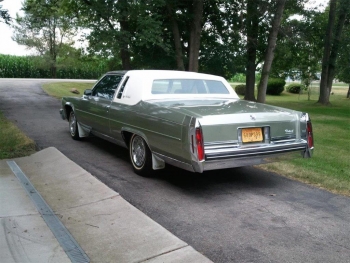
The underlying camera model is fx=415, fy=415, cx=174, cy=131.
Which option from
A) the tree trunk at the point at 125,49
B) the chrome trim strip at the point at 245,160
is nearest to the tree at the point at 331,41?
the tree trunk at the point at 125,49

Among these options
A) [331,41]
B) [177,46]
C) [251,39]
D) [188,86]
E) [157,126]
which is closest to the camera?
[157,126]

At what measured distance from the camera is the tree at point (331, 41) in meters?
22.2

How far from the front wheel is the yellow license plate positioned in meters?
1.45

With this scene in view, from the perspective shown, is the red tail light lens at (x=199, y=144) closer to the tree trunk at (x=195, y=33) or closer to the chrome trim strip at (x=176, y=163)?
the chrome trim strip at (x=176, y=163)

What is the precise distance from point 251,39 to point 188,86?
15.5 m

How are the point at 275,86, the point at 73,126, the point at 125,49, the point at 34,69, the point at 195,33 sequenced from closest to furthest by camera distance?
the point at 73,126
the point at 125,49
the point at 195,33
the point at 275,86
the point at 34,69

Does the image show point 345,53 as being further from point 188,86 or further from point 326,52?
point 188,86

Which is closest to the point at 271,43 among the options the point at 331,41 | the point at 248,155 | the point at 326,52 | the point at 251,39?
→ the point at 251,39

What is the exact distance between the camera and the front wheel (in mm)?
6039

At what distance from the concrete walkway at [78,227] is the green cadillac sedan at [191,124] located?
35.4 inches

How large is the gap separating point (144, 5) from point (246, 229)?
14.4 m

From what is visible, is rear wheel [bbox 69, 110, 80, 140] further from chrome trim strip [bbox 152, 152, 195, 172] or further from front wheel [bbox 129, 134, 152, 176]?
chrome trim strip [bbox 152, 152, 195, 172]

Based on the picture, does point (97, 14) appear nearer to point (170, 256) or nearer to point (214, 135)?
point (214, 135)

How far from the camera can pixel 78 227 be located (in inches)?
171
